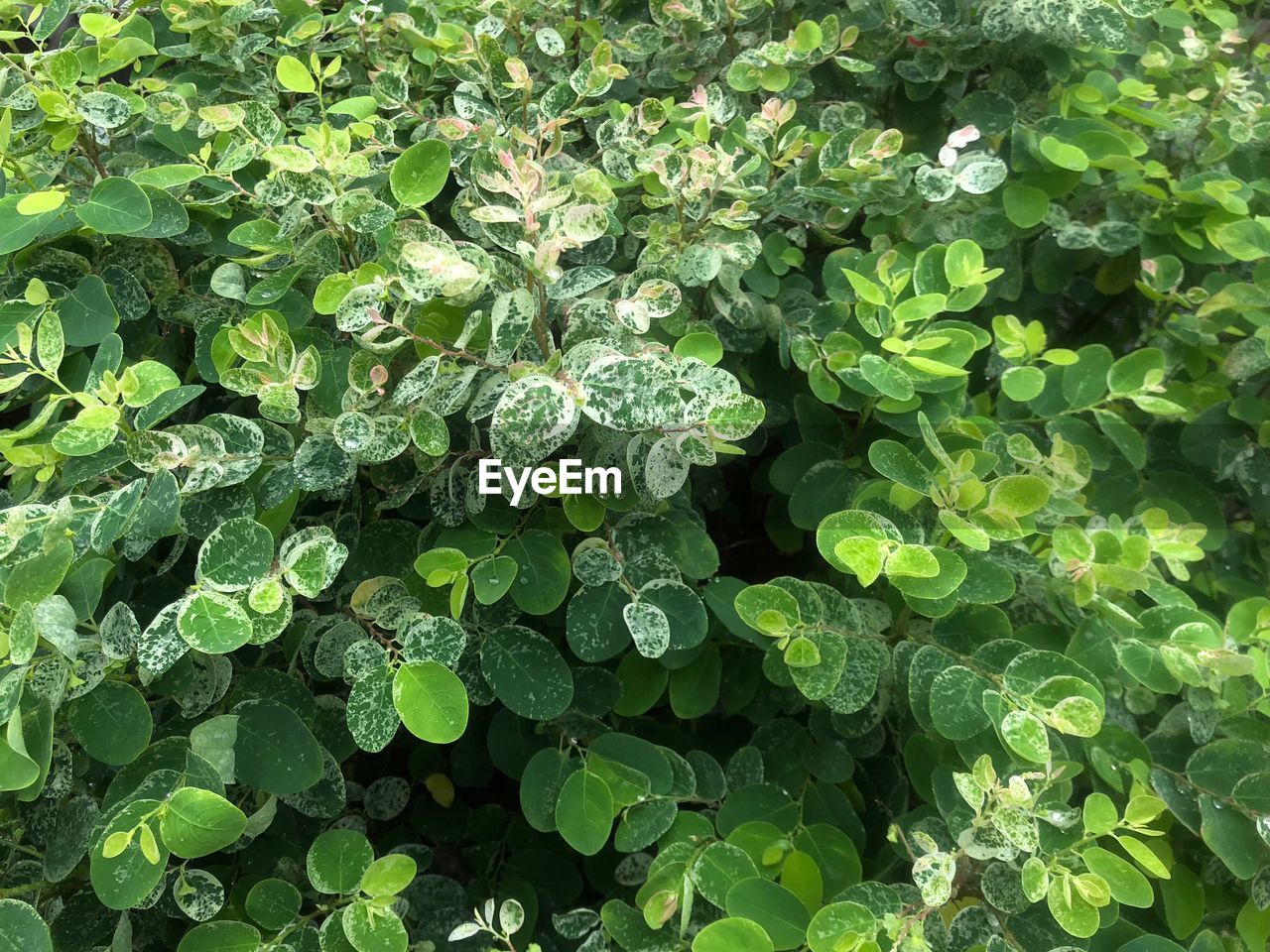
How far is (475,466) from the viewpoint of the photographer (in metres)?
0.87

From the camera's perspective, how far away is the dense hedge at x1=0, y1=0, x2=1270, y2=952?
703 millimetres

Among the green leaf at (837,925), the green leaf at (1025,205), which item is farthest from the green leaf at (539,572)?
the green leaf at (1025,205)

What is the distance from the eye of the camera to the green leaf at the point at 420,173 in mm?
784

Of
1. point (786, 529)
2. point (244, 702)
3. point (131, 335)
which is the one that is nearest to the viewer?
point (244, 702)

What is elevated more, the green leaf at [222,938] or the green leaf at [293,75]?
the green leaf at [293,75]

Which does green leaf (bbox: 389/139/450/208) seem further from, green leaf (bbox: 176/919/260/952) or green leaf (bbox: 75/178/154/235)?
green leaf (bbox: 176/919/260/952)

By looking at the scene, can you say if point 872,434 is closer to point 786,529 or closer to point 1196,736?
point 786,529

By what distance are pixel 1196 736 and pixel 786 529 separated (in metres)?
0.48

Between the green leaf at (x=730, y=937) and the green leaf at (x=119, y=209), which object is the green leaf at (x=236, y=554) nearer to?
the green leaf at (x=119, y=209)

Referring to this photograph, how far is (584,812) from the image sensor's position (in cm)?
81

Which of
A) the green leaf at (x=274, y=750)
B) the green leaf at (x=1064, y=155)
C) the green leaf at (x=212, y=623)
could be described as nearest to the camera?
the green leaf at (x=212, y=623)

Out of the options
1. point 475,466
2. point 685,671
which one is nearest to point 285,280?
point 475,466

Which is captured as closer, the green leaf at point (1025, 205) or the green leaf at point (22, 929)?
the green leaf at point (22, 929)

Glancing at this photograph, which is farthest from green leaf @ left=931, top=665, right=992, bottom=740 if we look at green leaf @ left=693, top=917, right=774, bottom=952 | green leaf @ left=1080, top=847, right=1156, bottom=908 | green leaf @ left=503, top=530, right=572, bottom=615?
green leaf @ left=503, top=530, right=572, bottom=615
